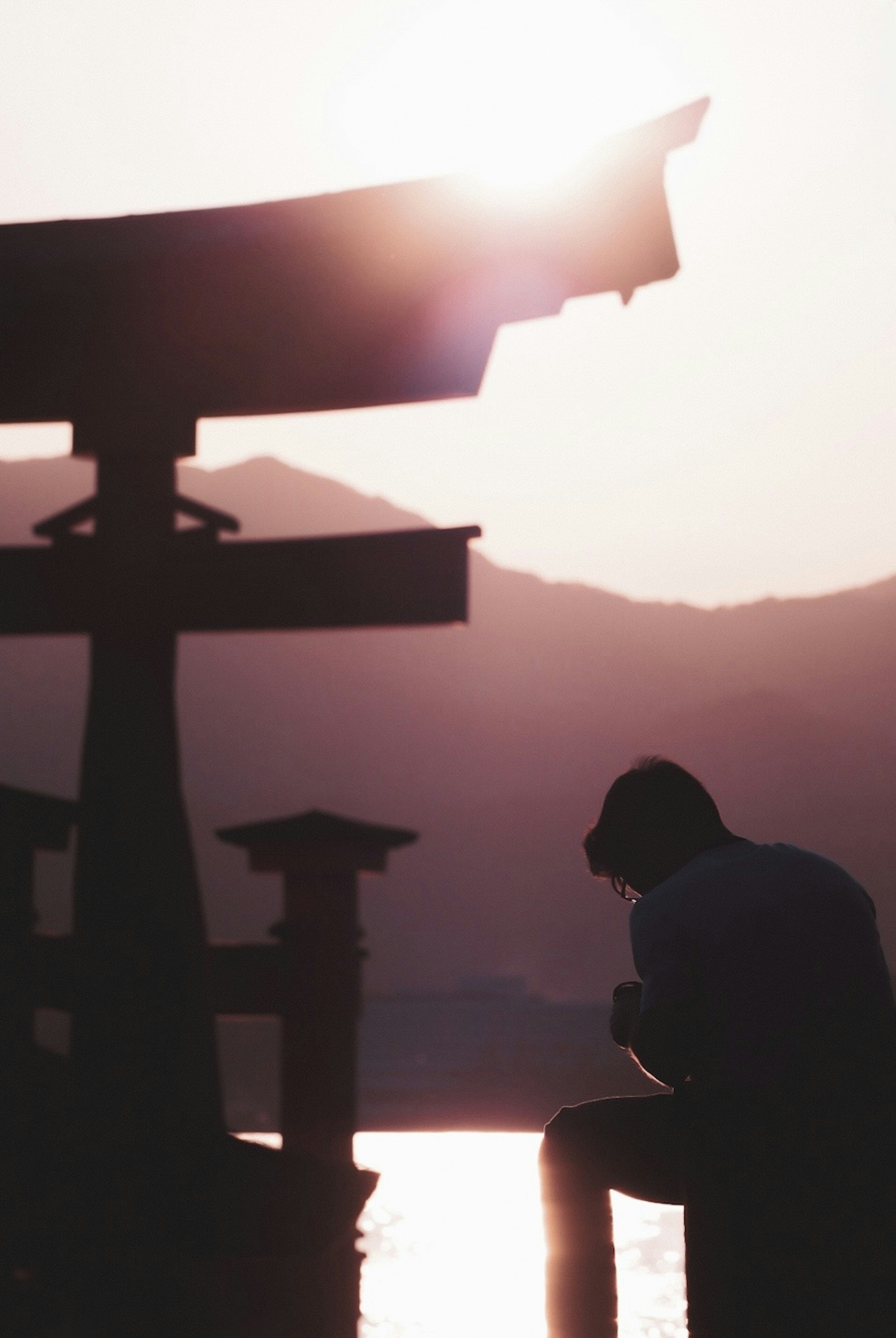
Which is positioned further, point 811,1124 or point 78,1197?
point 78,1197

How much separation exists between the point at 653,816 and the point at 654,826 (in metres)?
0.02

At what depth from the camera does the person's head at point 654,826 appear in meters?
2.38

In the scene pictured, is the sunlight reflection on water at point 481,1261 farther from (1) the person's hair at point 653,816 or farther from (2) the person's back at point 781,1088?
(1) the person's hair at point 653,816

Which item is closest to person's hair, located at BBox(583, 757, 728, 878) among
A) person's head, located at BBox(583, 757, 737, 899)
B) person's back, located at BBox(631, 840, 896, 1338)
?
person's head, located at BBox(583, 757, 737, 899)

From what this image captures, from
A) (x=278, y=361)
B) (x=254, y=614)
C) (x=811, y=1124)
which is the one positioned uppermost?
(x=278, y=361)

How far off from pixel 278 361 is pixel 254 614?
0.88 m

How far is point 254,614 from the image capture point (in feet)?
11.9

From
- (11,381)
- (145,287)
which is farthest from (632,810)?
(11,381)

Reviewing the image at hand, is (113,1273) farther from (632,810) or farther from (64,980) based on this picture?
(632,810)

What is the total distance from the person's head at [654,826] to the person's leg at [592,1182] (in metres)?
0.42

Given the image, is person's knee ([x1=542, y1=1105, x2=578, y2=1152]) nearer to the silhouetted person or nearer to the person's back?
the silhouetted person

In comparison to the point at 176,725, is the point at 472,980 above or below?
above

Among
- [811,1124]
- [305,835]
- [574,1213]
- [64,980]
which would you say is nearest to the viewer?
[811,1124]

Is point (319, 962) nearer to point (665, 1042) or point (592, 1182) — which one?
point (592, 1182)
